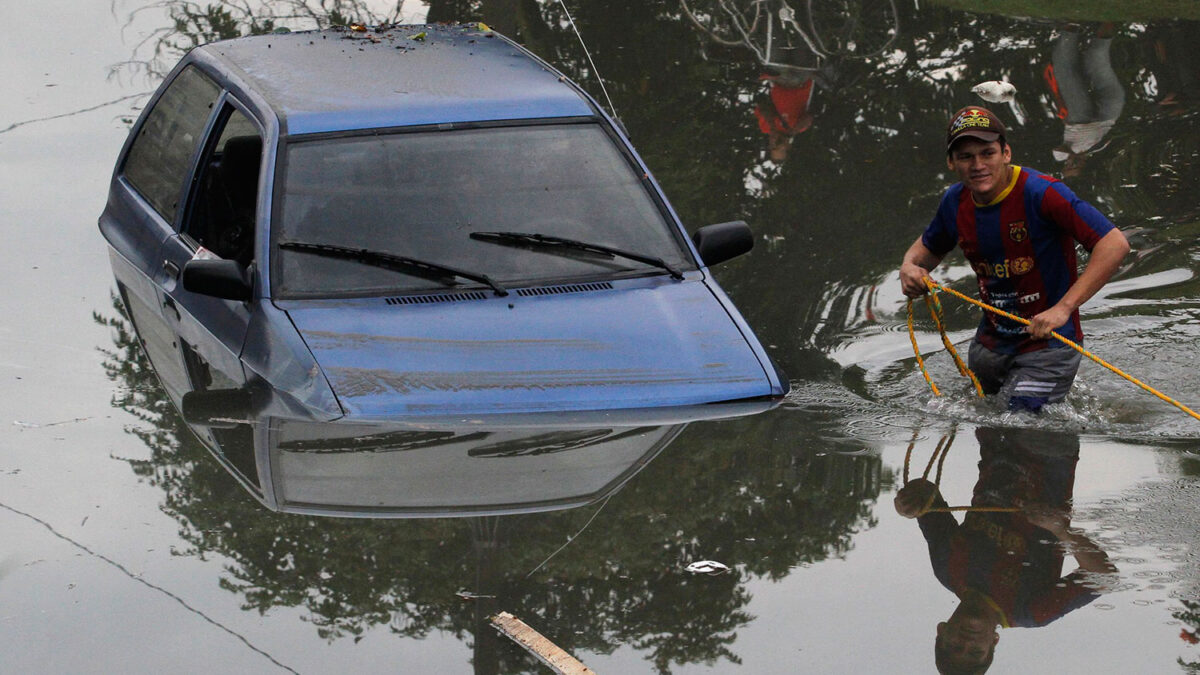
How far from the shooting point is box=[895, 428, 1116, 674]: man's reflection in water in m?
3.75

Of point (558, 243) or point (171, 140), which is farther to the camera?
point (171, 140)

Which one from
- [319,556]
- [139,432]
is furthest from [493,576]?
[139,432]

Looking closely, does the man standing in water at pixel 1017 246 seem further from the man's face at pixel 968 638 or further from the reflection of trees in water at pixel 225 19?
the reflection of trees in water at pixel 225 19

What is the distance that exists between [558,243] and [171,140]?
231 centimetres

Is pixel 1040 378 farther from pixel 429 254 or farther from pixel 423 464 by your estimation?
pixel 423 464

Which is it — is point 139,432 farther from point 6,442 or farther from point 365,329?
point 365,329

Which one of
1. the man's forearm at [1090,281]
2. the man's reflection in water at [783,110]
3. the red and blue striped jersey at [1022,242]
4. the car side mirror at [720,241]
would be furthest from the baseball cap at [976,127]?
the man's reflection in water at [783,110]

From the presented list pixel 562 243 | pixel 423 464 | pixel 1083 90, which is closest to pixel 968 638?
pixel 423 464

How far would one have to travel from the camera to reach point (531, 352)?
512cm

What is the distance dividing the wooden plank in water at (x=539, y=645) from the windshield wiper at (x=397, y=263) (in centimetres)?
191

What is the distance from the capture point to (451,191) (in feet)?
18.9

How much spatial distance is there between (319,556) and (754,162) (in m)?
5.89

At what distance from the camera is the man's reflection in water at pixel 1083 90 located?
984 centimetres

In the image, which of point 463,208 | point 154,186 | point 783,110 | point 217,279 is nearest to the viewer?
point 217,279
